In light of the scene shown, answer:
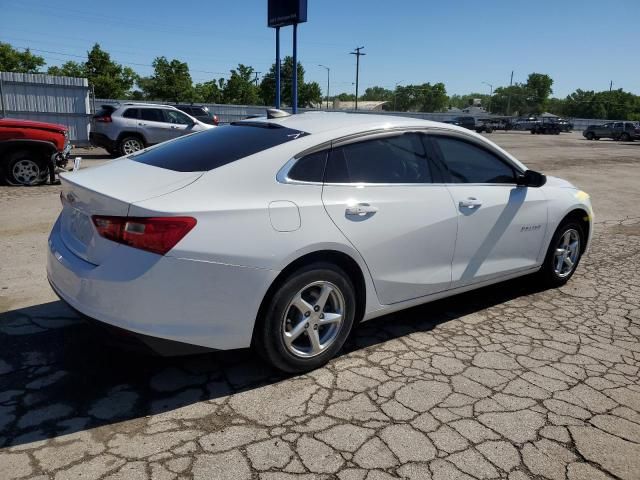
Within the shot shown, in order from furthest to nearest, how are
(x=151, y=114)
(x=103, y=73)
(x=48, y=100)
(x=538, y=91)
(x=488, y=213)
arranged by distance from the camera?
(x=538, y=91) < (x=103, y=73) < (x=48, y=100) < (x=151, y=114) < (x=488, y=213)

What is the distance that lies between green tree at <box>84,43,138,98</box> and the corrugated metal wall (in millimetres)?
46454

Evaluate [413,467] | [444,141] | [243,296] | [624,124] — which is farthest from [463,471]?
[624,124]

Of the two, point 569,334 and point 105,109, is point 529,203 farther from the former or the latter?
point 105,109

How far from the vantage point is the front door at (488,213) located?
3922 mm

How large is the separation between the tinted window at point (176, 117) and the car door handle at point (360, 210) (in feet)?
45.6

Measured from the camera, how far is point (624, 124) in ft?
142

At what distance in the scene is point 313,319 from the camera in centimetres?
318

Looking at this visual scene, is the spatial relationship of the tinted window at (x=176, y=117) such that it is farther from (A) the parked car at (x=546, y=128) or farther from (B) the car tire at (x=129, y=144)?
(A) the parked car at (x=546, y=128)

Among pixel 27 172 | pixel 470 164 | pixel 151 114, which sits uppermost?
pixel 151 114

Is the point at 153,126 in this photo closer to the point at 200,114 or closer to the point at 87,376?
the point at 200,114

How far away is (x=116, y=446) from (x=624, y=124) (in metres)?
49.6

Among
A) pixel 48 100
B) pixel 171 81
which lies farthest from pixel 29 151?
pixel 171 81

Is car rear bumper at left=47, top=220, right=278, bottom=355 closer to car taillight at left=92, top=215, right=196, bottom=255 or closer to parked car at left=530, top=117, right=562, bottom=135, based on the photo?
car taillight at left=92, top=215, right=196, bottom=255

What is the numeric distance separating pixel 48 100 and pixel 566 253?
1770cm
